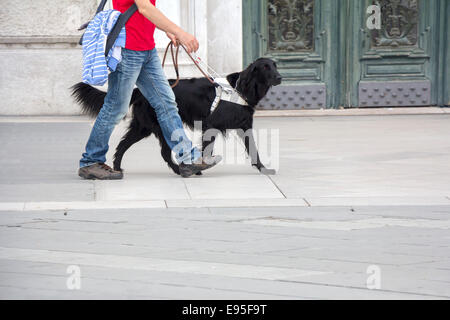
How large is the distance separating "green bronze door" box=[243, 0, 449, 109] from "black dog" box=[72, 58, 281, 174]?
13.9 feet

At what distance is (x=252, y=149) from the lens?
7.60 meters

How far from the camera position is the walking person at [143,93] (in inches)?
276

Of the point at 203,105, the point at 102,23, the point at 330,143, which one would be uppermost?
the point at 102,23

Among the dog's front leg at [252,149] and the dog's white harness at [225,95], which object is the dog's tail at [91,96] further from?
the dog's front leg at [252,149]

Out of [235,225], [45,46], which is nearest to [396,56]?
[45,46]

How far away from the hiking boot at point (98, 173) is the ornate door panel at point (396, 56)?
17.0 ft

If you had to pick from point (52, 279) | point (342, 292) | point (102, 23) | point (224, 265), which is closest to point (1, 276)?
point (52, 279)

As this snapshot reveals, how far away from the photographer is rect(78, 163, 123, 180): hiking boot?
293 inches

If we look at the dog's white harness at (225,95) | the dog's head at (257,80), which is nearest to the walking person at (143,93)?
the dog's white harness at (225,95)

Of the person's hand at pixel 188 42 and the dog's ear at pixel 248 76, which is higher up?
the person's hand at pixel 188 42

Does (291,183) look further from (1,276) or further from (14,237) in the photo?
(1,276)

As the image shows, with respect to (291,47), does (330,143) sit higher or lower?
lower

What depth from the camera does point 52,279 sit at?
4.52 m
